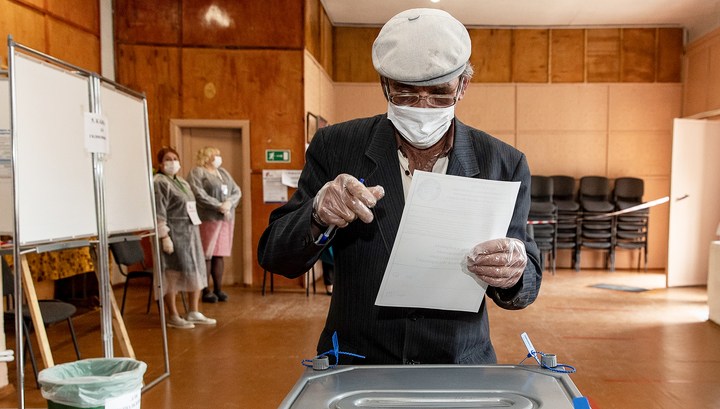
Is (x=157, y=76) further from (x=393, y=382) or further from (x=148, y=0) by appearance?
(x=393, y=382)

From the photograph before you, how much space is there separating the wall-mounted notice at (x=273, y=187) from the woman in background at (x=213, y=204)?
3.37 feet

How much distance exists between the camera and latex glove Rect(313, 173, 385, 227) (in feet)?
2.98

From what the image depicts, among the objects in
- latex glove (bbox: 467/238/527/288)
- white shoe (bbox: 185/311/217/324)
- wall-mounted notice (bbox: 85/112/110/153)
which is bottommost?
white shoe (bbox: 185/311/217/324)

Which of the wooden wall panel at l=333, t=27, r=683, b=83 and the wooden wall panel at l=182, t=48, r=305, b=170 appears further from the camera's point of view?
the wooden wall panel at l=333, t=27, r=683, b=83

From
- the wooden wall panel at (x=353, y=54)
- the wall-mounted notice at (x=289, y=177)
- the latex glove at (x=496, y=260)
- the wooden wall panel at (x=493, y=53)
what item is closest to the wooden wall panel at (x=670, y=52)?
the wooden wall panel at (x=493, y=53)

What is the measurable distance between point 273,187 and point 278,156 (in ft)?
1.28

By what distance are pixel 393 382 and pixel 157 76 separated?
637 centimetres

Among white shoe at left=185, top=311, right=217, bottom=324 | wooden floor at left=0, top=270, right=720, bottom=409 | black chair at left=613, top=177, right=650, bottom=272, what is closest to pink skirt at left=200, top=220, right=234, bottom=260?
wooden floor at left=0, top=270, right=720, bottom=409

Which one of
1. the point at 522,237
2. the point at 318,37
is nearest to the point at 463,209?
the point at 522,237

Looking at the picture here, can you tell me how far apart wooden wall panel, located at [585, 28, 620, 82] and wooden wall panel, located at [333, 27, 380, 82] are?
3376 millimetres

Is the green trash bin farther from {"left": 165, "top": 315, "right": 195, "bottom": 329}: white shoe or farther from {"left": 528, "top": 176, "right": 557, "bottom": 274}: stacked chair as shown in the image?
{"left": 528, "top": 176, "right": 557, "bottom": 274}: stacked chair

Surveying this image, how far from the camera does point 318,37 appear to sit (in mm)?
7312

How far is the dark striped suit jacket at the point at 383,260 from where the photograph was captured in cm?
111

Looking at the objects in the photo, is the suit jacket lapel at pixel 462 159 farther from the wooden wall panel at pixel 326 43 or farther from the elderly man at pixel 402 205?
the wooden wall panel at pixel 326 43
